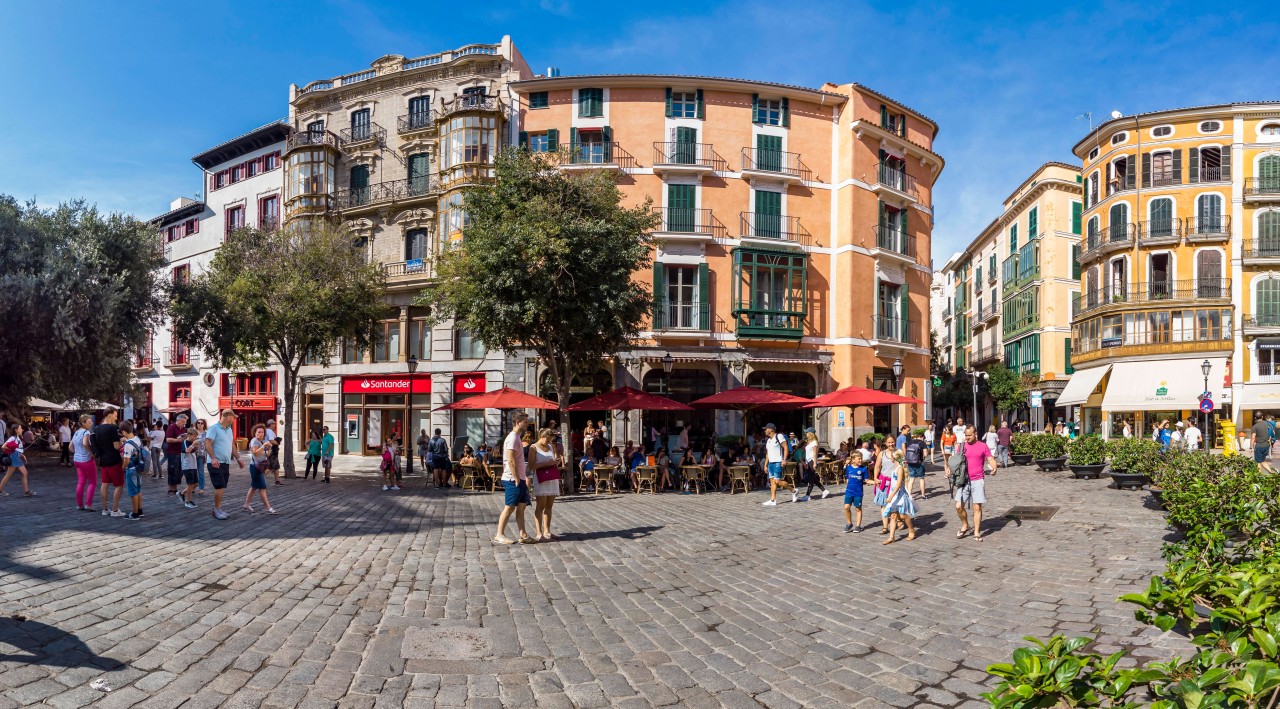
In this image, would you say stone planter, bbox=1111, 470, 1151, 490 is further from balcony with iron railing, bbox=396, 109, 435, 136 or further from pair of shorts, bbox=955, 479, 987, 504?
balcony with iron railing, bbox=396, 109, 435, 136

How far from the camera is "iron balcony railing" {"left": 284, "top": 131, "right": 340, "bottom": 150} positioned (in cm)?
3106

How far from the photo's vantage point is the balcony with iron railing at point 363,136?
3034cm

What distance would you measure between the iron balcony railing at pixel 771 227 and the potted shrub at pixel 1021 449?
10521mm

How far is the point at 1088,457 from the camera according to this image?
709 inches

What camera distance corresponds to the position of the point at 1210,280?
35688mm

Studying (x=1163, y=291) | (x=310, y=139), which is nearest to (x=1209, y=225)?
(x=1163, y=291)

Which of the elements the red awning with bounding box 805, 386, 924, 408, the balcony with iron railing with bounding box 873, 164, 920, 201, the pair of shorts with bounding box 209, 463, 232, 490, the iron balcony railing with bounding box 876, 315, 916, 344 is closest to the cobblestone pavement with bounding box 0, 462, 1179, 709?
the pair of shorts with bounding box 209, 463, 232, 490

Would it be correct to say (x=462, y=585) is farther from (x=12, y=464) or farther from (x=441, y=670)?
(x=12, y=464)

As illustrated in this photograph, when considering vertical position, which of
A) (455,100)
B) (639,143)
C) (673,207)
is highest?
(455,100)

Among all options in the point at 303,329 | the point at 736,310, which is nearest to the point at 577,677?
the point at 303,329

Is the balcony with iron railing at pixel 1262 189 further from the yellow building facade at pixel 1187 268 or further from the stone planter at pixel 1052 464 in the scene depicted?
the stone planter at pixel 1052 464

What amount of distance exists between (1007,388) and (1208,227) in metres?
17.1

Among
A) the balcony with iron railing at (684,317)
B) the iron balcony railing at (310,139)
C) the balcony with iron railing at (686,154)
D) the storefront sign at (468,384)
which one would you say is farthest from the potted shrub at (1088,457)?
the iron balcony railing at (310,139)

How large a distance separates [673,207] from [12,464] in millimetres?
20535
